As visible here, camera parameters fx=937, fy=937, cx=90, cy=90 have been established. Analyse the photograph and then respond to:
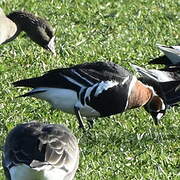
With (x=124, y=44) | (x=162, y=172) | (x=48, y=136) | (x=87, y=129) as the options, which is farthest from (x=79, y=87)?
(x=124, y=44)

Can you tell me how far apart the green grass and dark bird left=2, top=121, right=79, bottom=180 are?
868 millimetres

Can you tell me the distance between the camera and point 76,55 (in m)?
12.0

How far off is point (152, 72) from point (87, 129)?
989 mm

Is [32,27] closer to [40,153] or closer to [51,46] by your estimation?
[51,46]

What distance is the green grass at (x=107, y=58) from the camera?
28.8 feet

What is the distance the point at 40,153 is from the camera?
7074 millimetres

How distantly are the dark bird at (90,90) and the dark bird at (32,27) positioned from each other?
8.05 feet

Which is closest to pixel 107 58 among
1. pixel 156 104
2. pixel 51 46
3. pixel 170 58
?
pixel 51 46

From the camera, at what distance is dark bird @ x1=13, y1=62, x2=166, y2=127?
9.35m

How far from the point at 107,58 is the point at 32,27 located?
1.25 meters

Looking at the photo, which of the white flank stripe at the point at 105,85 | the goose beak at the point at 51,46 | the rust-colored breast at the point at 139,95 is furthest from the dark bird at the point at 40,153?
the goose beak at the point at 51,46

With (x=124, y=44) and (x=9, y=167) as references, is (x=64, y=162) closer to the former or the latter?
(x=9, y=167)

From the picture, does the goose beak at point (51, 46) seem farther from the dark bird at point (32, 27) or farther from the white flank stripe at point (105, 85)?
the white flank stripe at point (105, 85)

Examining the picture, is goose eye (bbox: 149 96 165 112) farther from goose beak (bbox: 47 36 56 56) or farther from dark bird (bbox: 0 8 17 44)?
dark bird (bbox: 0 8 17 44)
